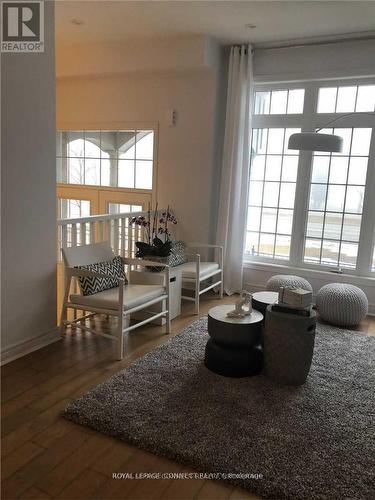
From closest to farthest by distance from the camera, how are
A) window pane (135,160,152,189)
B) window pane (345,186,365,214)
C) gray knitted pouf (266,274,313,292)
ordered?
gray knitted pouf (266,274,313,292), window pane (345,186,365,214), window pane (135,160,152,189)

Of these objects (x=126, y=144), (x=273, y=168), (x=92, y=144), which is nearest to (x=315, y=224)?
(x=273, y=168)

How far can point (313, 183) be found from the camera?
4.64m

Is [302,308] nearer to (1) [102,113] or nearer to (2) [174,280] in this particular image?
(2) [174,280]

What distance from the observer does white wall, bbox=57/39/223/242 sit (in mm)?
4723

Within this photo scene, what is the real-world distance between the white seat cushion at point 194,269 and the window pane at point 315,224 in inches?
44.1

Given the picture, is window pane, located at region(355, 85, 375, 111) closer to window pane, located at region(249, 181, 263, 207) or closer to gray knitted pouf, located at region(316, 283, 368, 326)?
window pane, located at region(249, 181, 263, 207)

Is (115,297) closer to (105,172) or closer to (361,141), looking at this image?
(105,172)

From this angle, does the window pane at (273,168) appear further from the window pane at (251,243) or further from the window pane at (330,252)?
the window pane at (330,252)

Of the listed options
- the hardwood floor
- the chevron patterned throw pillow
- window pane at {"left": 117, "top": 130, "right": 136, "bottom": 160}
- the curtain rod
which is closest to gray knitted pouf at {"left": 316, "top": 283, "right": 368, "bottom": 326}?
the chevron patterned throw pillow

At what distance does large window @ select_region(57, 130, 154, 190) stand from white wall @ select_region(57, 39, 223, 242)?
0.63 ft

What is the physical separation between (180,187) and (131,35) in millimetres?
1661

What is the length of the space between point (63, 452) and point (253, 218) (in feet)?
11.5

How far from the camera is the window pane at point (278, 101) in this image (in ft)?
15.4

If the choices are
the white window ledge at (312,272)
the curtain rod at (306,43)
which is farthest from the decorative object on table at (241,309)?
the curtain rod at (306,43)
